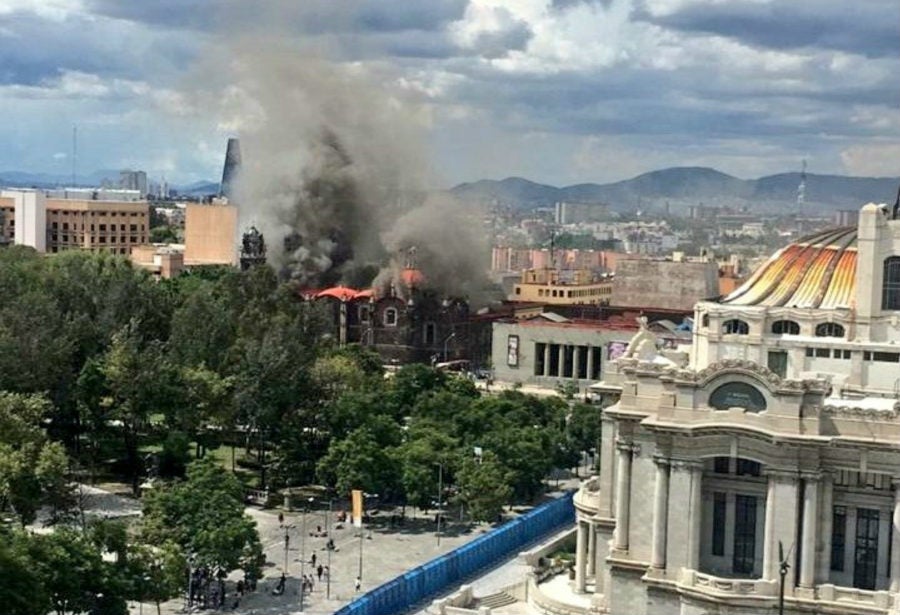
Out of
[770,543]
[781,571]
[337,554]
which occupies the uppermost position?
[770,543]

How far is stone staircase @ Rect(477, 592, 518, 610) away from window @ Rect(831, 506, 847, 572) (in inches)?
577

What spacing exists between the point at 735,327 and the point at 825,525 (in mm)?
14127

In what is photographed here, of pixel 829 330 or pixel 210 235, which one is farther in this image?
pixel 210 235

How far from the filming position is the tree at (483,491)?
6925 centimetres

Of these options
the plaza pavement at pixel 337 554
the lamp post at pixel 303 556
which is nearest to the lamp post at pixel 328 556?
the plaza pavement at pixel 337 554

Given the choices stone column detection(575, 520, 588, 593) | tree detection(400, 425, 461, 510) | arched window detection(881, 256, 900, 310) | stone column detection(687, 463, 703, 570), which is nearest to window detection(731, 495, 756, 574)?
stone column detection(687, 463, 703, 570)

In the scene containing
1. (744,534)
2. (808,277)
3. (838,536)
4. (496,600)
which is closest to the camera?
(838,536)

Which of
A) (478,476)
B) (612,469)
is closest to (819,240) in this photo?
(612,469)

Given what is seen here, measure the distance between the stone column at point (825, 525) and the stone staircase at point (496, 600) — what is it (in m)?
14.4

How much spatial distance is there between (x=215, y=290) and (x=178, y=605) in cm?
4929

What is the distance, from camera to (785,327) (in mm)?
55844

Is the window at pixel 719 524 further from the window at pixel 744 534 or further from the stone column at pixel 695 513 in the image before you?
the stone column at pixel 695 513

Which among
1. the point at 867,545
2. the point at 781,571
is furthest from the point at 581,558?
the point at 867,545

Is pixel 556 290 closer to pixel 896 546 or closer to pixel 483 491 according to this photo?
pixel 483 491
